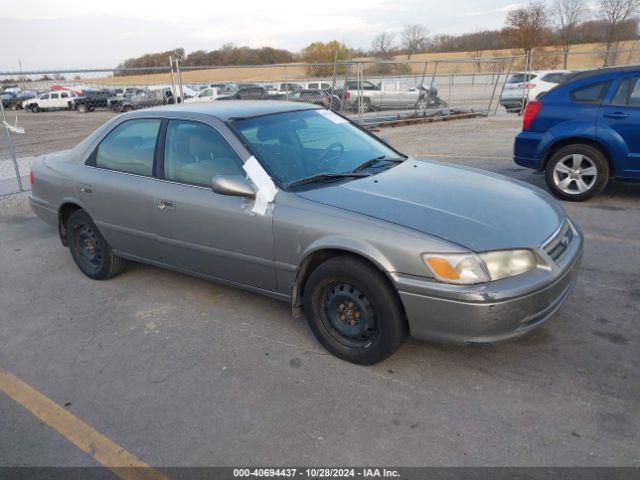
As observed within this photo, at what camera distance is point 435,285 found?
2.83 metres

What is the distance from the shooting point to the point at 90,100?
36.5m

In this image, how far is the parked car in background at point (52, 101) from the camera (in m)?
40.7

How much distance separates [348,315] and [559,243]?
1.38m

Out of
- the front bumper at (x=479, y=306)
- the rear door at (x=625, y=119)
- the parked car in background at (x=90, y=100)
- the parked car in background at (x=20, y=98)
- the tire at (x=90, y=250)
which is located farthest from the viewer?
the parked car in background at (x=20, y=98)

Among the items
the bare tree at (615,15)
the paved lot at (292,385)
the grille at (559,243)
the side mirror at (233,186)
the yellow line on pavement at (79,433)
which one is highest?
the bare tree at (615,15)

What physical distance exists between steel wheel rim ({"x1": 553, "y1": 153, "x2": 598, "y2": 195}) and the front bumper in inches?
Answer: 155

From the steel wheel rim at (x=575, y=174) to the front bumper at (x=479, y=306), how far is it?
3945 millimetres

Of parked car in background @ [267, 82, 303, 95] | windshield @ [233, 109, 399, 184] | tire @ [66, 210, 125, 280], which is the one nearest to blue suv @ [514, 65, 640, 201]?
windshield @ [233, 109, 399, 184]

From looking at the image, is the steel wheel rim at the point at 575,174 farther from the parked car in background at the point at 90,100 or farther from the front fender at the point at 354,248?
the parked car in background at the point at 90,100

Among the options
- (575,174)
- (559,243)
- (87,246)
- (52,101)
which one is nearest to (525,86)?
(575,174)

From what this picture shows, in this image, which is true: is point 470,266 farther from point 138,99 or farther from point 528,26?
point 528,26

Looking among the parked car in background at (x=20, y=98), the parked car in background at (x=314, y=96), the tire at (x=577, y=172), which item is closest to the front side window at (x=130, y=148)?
the tire at (x=577, y=172)

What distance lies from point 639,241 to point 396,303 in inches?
135

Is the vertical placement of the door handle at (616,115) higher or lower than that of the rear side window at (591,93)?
lower
